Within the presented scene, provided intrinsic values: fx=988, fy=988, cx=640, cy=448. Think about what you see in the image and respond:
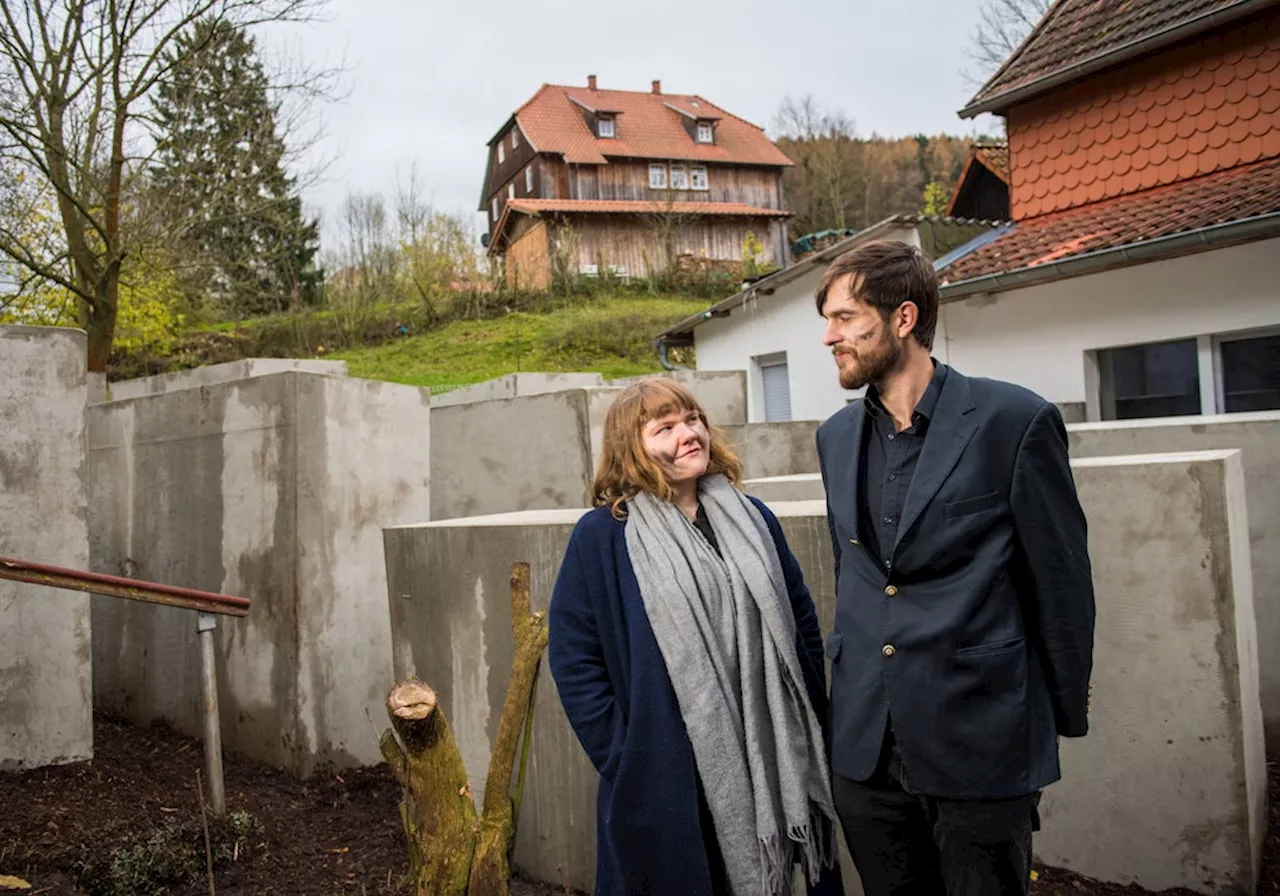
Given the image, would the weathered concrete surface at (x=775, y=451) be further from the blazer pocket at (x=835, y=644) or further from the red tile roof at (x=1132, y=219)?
the blazer pocket at (x=835, y=644)

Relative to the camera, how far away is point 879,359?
91.0 inches

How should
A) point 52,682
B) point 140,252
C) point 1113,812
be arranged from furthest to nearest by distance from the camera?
point 140,252
point 52,682
point 1113,812

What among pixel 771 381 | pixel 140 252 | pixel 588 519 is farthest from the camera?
pixel 771 381

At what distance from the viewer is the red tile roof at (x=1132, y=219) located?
871 cm

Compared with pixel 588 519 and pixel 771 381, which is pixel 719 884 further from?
pixel 771 381

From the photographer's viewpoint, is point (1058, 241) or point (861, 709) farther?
point (1058, 241)

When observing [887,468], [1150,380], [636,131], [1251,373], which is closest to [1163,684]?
[887,468]

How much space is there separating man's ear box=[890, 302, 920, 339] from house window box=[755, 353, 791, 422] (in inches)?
501

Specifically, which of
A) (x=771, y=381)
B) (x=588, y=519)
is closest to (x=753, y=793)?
(x=588, y=519)

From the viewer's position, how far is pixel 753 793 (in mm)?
2367

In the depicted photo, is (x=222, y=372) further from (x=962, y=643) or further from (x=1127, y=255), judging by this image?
(x=962, y=643)

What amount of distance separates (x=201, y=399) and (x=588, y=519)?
423 cm

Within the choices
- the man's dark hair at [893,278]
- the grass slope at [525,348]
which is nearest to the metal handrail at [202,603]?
the man's dark hair at [893,278]

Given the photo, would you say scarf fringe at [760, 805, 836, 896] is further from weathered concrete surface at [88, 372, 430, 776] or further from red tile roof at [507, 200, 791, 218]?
red tile roof at [507, 200, 791, 218]
